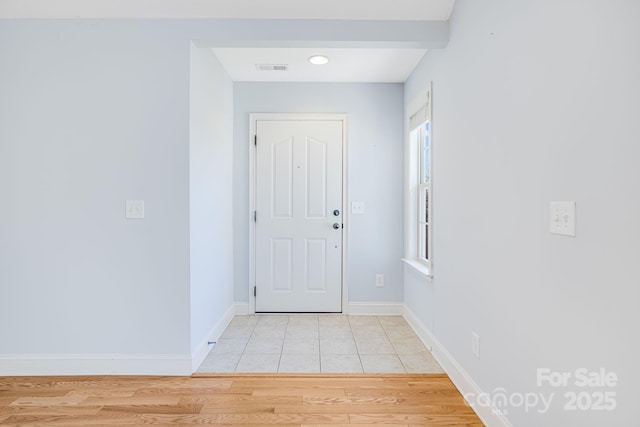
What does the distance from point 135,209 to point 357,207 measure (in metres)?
2.08

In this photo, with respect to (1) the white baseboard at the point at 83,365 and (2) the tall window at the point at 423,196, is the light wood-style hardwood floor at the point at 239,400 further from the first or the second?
(2) the tall window at the point at 423,196

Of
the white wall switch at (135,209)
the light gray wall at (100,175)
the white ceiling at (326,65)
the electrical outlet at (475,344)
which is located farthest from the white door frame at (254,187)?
the electrical outlet at (475,344)

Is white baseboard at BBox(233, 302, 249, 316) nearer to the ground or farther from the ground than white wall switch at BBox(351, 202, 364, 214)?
nearer to the ground

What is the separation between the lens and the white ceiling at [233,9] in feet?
7.34

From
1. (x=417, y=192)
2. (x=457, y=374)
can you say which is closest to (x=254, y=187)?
(x=417, y=192)

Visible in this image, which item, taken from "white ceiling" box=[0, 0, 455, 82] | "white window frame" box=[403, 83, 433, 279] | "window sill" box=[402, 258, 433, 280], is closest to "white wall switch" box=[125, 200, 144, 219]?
"white ceiling" box=[0, 0, 455, 82]

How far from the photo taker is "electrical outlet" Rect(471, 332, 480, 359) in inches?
76.9

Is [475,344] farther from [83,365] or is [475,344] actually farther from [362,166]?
[83,365]

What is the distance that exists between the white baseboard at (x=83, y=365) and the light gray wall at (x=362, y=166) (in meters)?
1.33

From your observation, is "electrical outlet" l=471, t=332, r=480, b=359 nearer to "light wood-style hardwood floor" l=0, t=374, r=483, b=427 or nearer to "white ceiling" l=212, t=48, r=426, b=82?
"light wood-style hardwood floor" l=0, t=374, r=483, b=427

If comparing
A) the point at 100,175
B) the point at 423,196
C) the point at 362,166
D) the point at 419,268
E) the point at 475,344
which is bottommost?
the point at 475,344

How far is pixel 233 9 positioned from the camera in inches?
89.8

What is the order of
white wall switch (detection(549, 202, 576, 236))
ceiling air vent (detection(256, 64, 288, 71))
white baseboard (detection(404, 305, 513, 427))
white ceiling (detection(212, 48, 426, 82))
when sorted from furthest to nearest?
ceiling air vent (detection(256, 64, 288, 71)) < white ceiling (detection(212, 48, 426, 82)) < white baseboard (detection(404, 305, 513, 427)) < white wall switch (detection(549, 202, 576, 236))

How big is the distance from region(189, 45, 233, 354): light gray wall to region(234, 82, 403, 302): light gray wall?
0.13 meters
